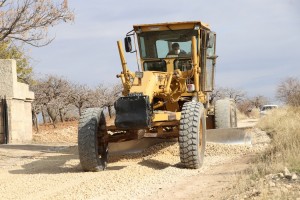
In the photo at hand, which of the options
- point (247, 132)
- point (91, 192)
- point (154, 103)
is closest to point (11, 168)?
point (154, 103)

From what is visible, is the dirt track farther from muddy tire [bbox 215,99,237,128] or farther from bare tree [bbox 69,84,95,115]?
bare tree [bbox 69,84,95,115]

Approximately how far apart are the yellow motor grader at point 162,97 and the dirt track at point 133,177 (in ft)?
1.57

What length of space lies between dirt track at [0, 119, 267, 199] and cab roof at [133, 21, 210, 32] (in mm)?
2668

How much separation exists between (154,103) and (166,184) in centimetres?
309

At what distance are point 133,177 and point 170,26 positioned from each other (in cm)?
421

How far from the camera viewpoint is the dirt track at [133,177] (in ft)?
22.0

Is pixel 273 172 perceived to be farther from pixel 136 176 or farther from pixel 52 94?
pixel 52 94

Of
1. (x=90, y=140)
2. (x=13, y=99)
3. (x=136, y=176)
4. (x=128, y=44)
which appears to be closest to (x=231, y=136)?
(x=128, y=44)

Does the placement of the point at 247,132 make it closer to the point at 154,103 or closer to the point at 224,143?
the point at 224,143

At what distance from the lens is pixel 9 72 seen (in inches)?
695

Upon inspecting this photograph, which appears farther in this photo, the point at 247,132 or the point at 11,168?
the point at 247,132

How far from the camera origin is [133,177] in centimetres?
796

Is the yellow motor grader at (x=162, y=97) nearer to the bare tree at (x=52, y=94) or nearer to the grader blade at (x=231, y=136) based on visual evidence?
the grader blade at (x=231, y=136)

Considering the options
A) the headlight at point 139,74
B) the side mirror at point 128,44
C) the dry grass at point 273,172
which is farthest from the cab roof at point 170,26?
the dry grass at point 273,172
